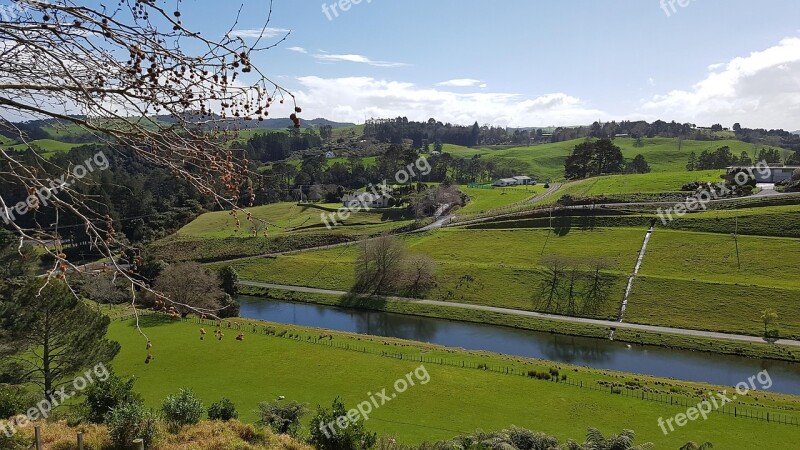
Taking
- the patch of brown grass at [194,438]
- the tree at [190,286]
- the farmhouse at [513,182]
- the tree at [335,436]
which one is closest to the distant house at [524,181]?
the farmhouse at [513,182]

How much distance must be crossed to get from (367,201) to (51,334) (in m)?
72.3

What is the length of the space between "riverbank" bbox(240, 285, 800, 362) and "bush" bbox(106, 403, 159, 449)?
133 ft

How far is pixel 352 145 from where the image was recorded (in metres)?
174

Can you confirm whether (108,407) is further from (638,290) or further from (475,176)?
(475,176)

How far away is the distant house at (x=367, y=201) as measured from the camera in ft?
315

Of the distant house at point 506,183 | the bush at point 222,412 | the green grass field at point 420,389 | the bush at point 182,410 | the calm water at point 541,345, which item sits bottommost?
the calm water at point 541,345

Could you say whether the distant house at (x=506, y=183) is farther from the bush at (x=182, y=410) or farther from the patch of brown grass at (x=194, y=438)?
the patch of brown grass at (x=194, y=438)

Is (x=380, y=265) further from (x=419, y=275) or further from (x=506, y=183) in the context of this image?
(x=506, y=183)

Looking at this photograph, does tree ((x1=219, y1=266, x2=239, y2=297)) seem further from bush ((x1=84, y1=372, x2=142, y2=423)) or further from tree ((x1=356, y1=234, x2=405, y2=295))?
bush ((x1=84, y1=372, x2=142, y2=423))

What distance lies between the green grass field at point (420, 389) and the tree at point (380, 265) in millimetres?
18147

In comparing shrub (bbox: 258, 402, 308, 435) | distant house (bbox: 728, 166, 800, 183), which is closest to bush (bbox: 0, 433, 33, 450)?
shrub (bbox: 258, 402, 308, 435)

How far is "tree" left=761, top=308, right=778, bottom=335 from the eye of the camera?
4259 cm

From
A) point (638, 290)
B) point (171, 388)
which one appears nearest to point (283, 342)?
point (171, 388)

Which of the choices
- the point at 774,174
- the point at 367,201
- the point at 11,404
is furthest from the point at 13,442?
the point at 774,174
